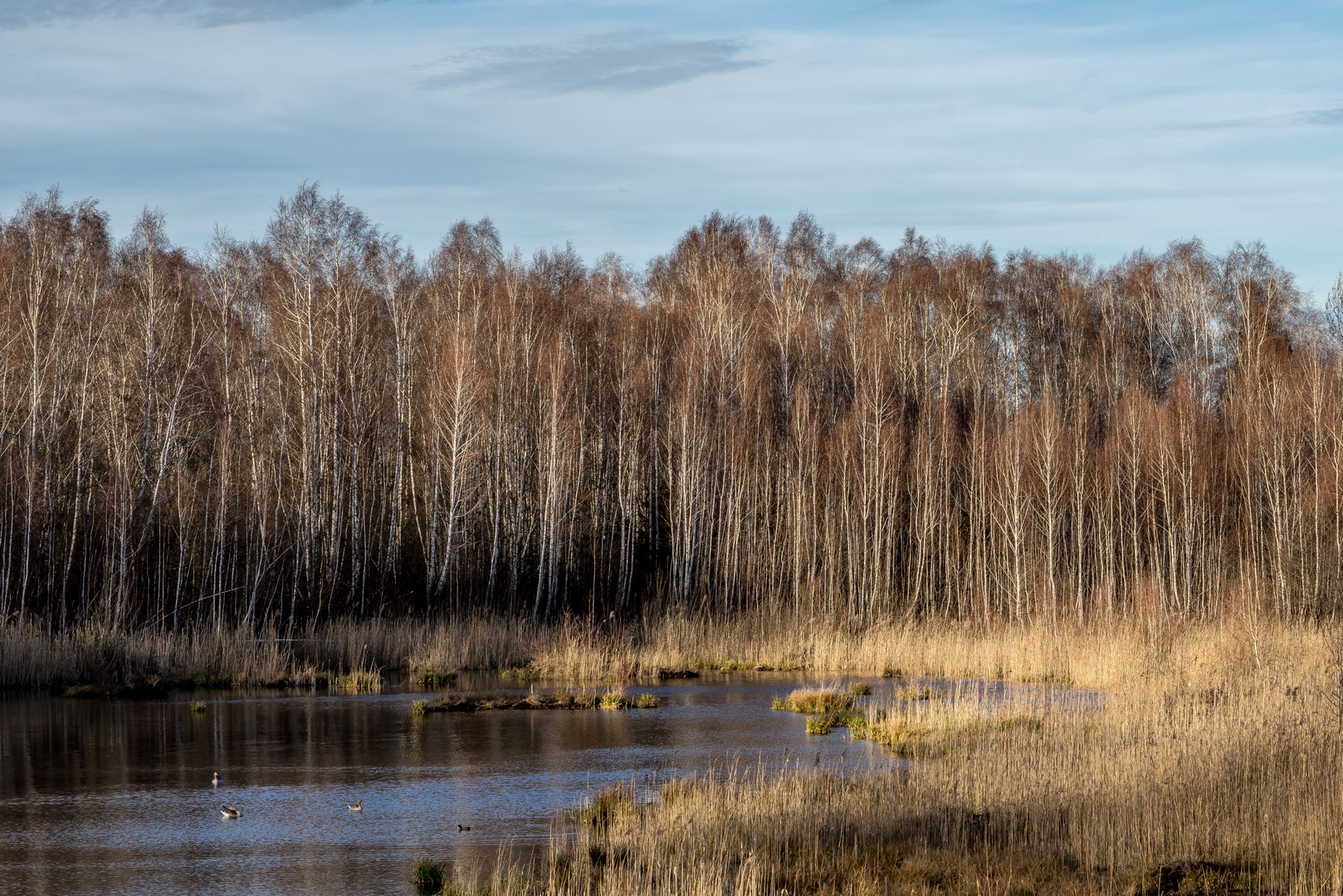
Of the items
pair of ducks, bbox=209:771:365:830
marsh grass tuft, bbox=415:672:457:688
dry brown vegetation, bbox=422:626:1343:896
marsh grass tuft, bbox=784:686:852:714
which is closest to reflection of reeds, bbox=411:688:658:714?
marsh grass tuft, bbox=784:686:852:714

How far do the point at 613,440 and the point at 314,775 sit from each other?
119 feet

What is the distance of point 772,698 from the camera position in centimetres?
2745

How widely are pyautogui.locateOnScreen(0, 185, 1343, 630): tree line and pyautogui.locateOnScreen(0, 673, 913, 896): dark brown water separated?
11334 mm

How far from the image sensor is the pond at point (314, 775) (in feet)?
41.7

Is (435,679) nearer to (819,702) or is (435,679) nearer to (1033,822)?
(819,702)

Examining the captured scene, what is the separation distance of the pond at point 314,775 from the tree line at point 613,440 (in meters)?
11.5

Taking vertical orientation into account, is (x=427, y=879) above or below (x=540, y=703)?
above

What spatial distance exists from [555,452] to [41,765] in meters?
24.6

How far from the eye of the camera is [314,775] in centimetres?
1812

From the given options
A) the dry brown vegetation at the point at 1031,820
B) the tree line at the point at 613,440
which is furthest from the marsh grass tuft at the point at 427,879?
the tree line at the point at 613,440

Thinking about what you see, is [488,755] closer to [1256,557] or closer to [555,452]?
[555,452]

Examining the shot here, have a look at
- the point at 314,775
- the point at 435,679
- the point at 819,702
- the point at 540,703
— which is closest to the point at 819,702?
the point at 819,702

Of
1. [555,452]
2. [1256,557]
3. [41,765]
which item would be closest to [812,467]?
[555,452]

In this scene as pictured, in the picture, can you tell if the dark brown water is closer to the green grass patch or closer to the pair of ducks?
the pair of ducks
